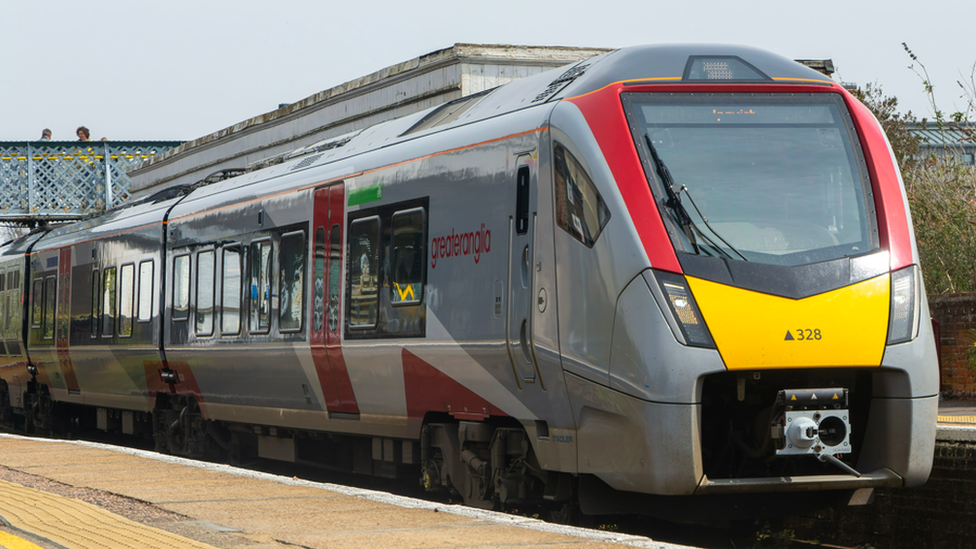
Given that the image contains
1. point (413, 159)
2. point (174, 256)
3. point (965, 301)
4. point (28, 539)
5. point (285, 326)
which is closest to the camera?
point (28, 539)

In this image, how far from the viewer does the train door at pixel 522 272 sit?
26.7 ft

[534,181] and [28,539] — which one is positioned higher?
[534,181]

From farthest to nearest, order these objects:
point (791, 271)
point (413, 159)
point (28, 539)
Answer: point (413, 159) < point (791, 271) < point (28, 539)

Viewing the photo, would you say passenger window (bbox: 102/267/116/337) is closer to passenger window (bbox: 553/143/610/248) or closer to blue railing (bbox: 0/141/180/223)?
passenger window (bbox: 553/143/610/248)

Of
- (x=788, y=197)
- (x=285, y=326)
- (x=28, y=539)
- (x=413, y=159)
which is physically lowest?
(x=28, y=539)

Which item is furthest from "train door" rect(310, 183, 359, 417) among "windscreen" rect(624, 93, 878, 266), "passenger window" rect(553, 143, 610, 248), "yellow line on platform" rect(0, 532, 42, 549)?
"yellow line on platform" rect(0, 532, 42, 549)

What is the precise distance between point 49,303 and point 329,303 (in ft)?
35.6

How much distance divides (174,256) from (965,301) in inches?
364

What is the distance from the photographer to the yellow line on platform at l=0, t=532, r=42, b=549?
21.3 ft

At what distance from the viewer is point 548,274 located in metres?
7.93

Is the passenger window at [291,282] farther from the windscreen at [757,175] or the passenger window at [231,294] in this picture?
the windscreen at [757,175]

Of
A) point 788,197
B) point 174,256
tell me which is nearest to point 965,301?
point 788,197

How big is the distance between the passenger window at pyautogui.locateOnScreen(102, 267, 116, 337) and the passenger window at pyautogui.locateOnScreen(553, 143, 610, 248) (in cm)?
1082

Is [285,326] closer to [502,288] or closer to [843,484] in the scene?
[502,288]
